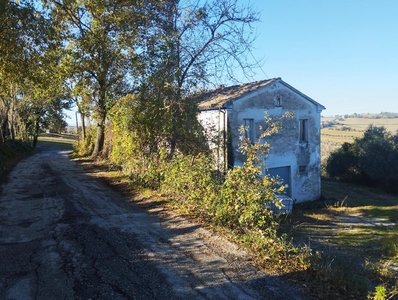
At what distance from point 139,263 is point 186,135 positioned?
21.7 feet

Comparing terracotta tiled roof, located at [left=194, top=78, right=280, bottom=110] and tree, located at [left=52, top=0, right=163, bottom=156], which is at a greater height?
tree, located at [left=52, top=0, right=163, bottom=156]

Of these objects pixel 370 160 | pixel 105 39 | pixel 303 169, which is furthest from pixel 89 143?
pixel 370 160

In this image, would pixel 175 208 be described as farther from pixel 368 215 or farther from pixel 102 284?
pixel 368 215

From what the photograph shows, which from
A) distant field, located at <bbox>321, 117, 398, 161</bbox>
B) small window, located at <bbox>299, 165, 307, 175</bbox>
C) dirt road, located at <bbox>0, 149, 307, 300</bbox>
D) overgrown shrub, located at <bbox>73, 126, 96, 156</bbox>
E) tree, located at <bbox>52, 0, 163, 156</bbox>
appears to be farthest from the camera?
distant field, located at <bbox>321, 117, 398, 161</bbox>

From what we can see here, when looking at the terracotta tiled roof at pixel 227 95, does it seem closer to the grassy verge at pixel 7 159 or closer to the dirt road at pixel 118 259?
the dirt road at pixel 118 259

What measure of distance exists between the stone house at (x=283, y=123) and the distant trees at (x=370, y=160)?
35.3ft

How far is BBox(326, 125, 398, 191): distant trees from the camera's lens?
29344 mm

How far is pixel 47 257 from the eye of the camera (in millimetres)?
5418

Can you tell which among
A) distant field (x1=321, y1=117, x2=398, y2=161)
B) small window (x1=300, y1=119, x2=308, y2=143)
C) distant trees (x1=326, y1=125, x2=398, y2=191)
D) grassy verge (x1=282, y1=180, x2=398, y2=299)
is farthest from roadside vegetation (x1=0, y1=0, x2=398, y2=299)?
distant field (x1=321, y1=117, x2=398, y2=161)

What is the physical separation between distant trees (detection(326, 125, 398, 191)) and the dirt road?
1058 inches

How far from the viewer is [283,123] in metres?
19.7

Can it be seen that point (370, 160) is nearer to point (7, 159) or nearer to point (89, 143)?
point (89, 143)

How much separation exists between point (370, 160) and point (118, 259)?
30.0 meters

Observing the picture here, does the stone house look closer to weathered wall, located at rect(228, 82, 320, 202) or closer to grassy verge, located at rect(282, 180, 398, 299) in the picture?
weathered wall, located at rect(228, 82, 320, 202)
